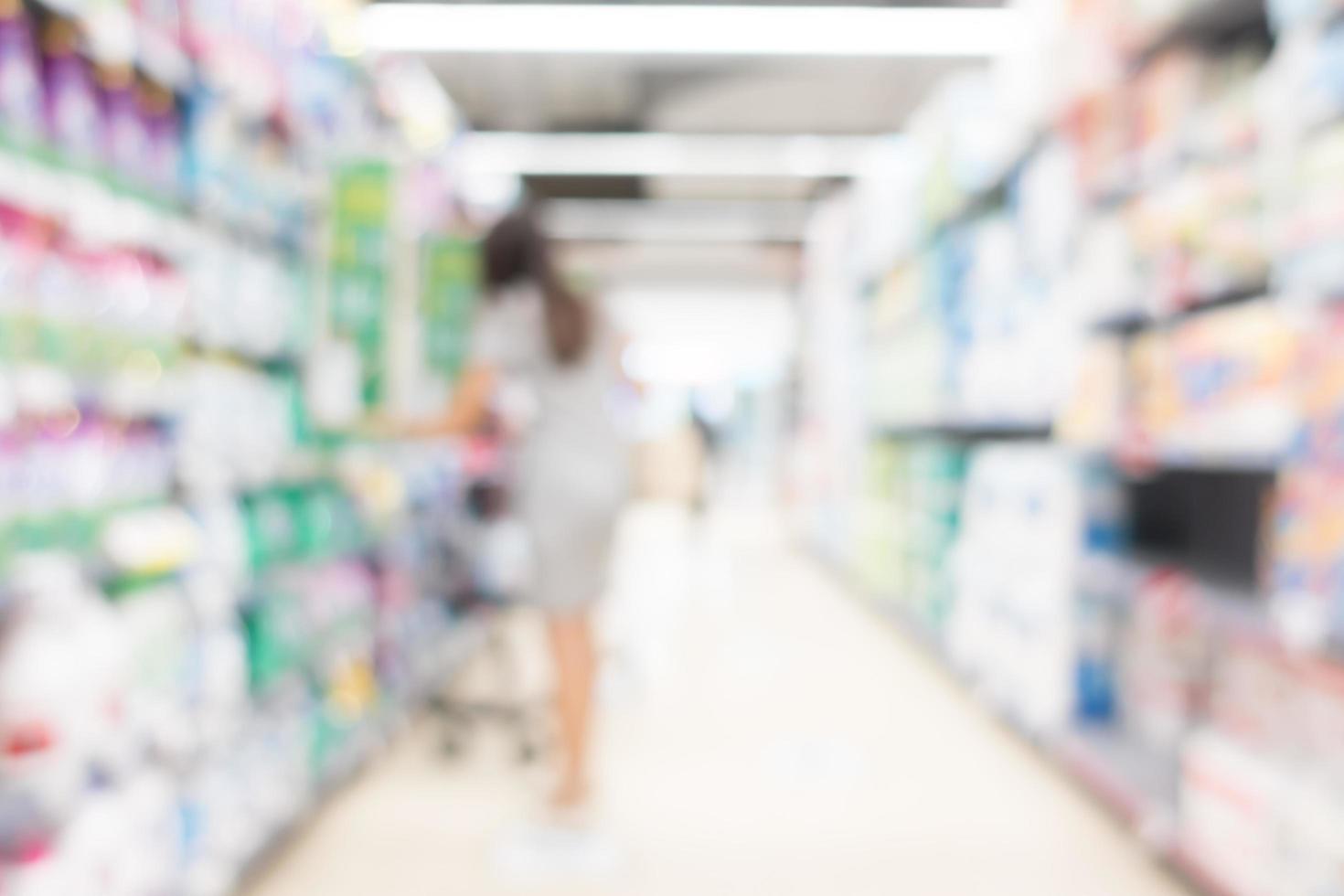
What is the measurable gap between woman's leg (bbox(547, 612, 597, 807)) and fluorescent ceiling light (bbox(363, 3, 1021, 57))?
164 inches

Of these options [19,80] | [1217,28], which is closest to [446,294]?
[19,80]

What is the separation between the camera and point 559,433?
3.19m

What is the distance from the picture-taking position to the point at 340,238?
3.17 meters

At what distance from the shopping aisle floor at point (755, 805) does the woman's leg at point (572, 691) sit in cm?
15

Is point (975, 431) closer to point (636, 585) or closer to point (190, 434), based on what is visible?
point (636, 585)

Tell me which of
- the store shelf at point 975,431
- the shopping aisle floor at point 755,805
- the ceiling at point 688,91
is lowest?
the shopping aisle floor at point 755,805

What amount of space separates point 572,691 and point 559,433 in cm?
71

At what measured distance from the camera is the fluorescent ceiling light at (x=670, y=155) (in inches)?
→ 401

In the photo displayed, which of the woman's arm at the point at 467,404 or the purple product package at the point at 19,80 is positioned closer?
the purple product package at the point at 19,80

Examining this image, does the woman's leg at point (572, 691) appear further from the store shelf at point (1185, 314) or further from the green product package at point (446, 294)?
the store shelf at point (1185, 314)

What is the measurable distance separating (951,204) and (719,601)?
331 cm

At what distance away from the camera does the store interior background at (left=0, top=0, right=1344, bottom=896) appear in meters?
2.08

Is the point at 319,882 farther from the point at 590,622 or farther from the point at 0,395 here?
the point at 0,395

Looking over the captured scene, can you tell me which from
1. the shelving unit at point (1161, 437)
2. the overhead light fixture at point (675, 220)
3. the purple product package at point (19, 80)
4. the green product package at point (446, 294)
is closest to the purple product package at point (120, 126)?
the purple product package at point (19, 80)
